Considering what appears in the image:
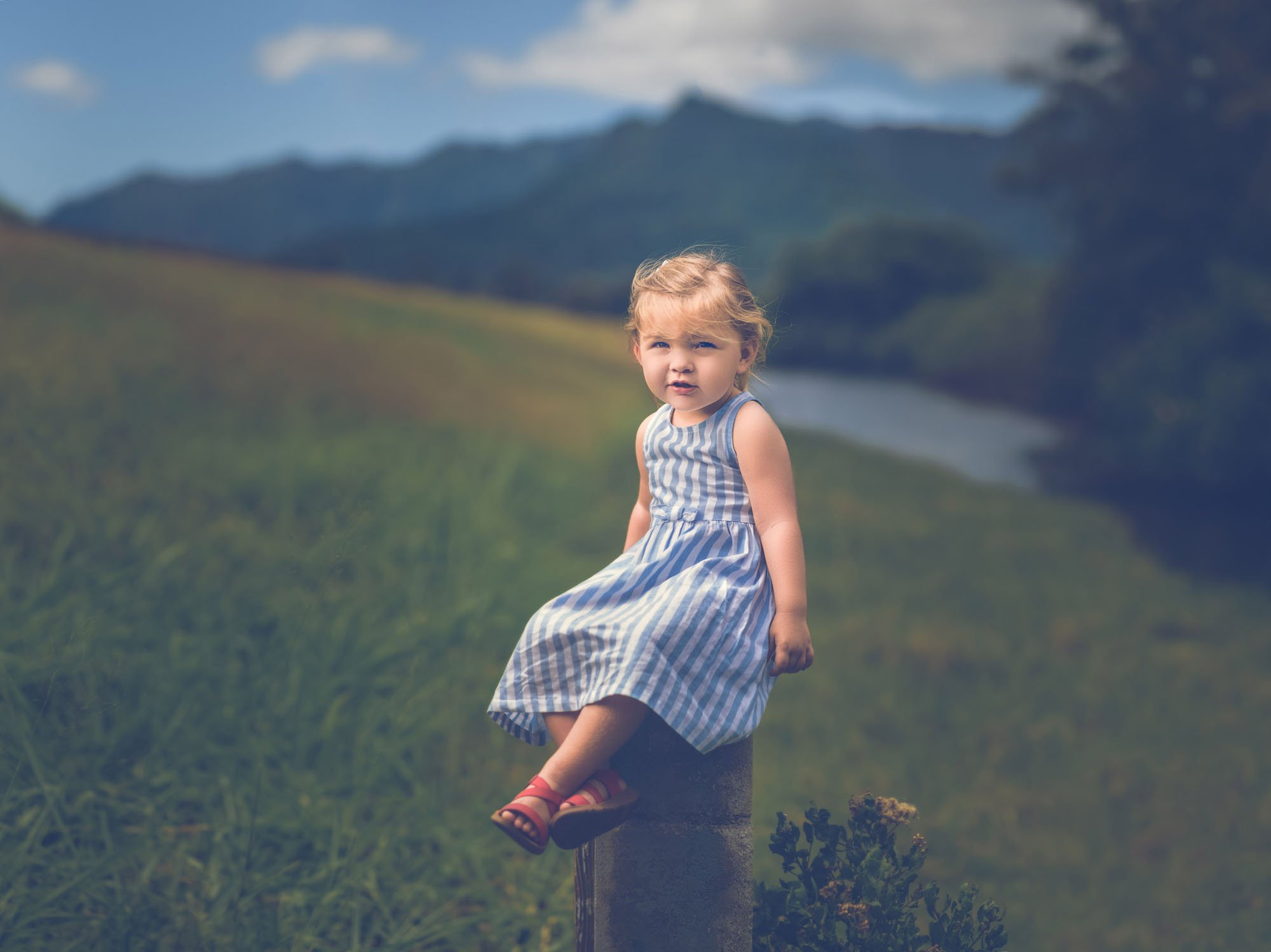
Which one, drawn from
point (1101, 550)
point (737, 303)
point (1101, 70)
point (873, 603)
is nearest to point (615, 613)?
point (737, 303)

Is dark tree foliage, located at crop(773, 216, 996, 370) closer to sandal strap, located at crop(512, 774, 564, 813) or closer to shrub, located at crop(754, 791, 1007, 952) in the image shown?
shrub, located at crop(754, 791, 1007, 952)

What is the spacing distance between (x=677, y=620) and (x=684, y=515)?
30cm

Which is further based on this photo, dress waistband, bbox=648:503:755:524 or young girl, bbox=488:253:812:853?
dress waistband, bbox=648:503:755:524

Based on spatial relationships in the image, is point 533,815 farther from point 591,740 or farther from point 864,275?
point 864,275

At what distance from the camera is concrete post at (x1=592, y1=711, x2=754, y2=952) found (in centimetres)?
242

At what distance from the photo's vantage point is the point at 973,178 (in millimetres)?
23484

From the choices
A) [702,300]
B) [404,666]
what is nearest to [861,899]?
[702,300]

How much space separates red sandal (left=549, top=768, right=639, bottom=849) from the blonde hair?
96 cm

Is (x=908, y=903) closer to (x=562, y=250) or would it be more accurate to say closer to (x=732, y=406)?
(x=732, y=406)

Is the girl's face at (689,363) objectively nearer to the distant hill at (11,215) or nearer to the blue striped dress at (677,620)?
the blue striped dress at (677,620)

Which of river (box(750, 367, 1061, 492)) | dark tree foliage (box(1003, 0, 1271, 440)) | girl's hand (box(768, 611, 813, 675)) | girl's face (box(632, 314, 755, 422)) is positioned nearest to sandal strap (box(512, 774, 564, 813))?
girl's hand (box(768, 611, 813, 675))

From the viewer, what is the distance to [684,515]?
2.42 m

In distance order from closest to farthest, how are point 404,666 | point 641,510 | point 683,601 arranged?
point 683,601
point 641,510
point 404,666

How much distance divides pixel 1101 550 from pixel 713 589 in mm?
8247
